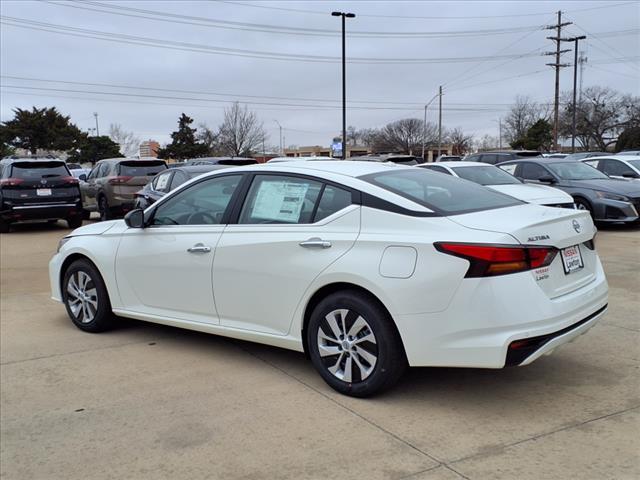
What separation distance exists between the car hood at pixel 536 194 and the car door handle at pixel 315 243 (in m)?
5.72

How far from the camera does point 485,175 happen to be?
11234mm

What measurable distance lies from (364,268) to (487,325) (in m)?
0.81

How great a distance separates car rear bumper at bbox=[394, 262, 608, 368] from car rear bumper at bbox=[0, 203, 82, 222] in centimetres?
1264

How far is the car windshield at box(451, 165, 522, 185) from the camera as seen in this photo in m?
11.0

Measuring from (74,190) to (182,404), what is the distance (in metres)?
12.0


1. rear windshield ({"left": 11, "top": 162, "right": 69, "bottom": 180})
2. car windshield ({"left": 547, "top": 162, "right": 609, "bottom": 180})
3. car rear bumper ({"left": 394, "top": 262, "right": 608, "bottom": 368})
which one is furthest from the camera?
rear windshield ({"left": 11, "top": 162, "right": 69, "bottom": 180})

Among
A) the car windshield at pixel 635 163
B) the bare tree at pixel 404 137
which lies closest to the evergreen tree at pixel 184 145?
the bare tree at pixel 404 137

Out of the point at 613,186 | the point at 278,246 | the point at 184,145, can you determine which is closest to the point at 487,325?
the point at 278,246

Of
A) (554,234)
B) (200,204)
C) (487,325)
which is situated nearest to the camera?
(487,325)

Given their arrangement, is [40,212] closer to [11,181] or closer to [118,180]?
[11,181]

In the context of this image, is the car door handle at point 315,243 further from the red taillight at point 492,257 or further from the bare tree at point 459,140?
the bare tree at point 459,140

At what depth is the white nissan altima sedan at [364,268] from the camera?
11.3 feet

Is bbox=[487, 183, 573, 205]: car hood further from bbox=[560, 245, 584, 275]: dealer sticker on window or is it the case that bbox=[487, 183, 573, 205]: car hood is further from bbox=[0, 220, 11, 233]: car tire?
bbox=[0, 220, 11, 233]: car tire

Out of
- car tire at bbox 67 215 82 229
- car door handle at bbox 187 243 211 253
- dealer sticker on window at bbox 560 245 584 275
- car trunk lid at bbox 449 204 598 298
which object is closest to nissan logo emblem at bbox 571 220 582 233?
car trunk lid at bbox 449 204 598 298
